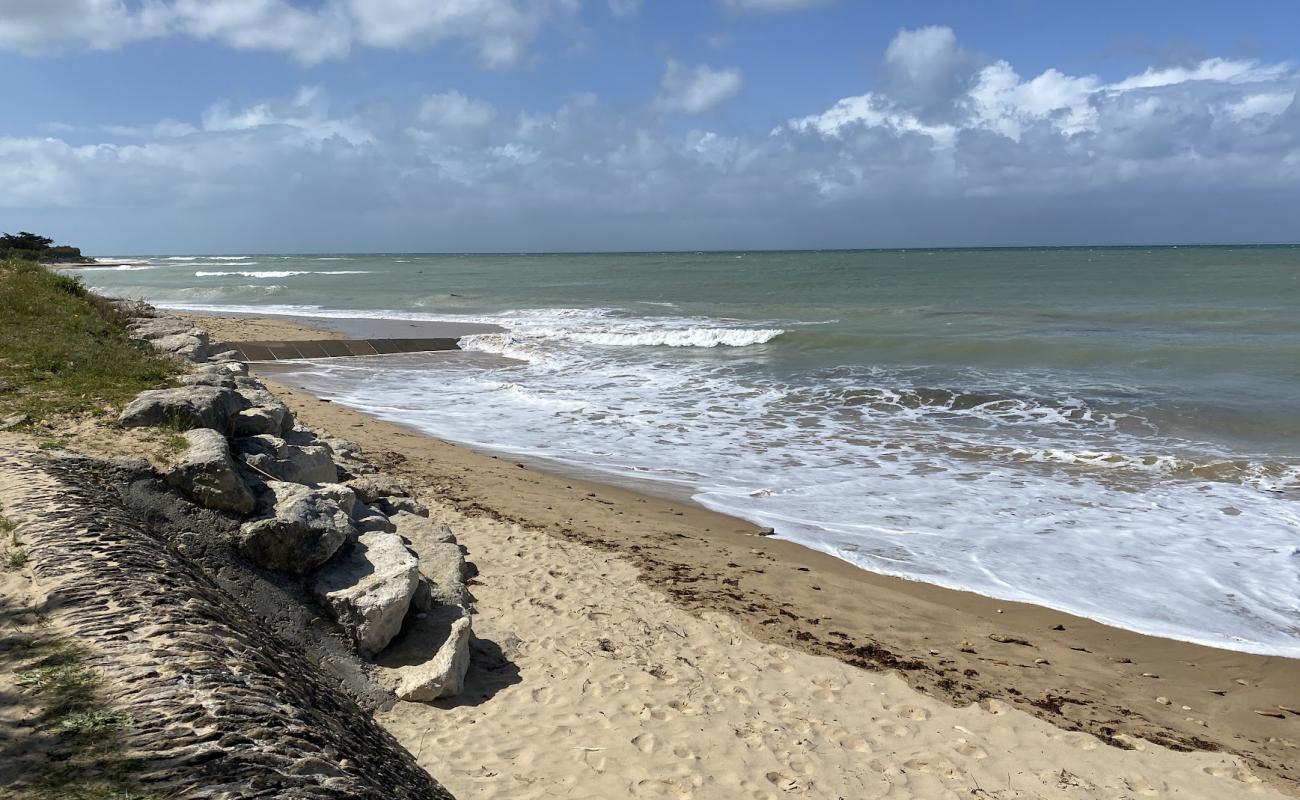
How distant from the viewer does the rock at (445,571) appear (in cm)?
565

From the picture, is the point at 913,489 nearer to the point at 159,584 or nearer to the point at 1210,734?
the point at 1210,734

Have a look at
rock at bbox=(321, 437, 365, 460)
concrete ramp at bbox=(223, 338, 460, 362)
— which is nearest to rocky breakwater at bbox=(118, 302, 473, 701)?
rock at bbox=(321, 437, 365, 460)

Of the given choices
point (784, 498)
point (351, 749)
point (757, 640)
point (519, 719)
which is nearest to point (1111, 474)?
A: point (784, 498)

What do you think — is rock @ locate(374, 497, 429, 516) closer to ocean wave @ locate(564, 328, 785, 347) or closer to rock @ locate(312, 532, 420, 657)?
rock @ locate(312, 532, 420, 657)

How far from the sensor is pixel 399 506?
24.2 ft

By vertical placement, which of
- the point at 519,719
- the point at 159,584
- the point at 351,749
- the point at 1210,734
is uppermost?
the point at 159,584

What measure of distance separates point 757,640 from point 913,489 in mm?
4690

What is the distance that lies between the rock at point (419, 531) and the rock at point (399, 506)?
12cm

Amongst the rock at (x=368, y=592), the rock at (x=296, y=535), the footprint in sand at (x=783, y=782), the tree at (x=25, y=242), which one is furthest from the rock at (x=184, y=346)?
the tree at (x=25, y=242)

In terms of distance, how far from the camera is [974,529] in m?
8.55

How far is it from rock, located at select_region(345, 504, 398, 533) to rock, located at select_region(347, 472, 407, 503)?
20.8 inches

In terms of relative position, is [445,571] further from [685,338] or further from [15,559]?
[685,338]

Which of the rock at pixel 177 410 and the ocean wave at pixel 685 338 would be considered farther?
the ocean wave at pixel 685 338

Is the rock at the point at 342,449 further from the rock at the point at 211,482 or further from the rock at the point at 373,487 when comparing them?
the rock at the point at 211,482
